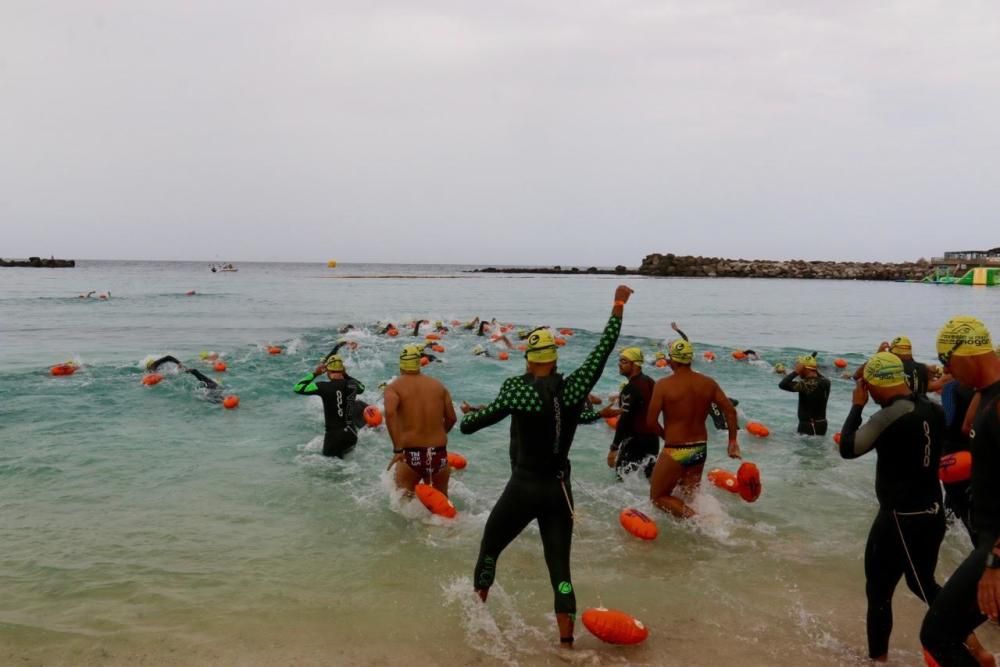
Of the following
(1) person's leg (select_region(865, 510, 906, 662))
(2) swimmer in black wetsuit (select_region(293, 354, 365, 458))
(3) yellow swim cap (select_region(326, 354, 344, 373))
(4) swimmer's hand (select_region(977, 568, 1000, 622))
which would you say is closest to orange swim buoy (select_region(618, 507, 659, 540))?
(1) person's leg (select_region(865, 510, 906, 662))

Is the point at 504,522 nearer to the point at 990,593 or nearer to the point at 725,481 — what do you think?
the point at 990,593

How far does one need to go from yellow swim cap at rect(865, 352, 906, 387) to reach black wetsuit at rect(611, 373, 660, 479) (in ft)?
12.9

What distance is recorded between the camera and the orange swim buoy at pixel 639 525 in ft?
22.0

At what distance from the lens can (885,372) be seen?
4.20 meters

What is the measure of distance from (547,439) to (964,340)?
253 cm

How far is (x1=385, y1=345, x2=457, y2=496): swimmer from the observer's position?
7071 millimetres

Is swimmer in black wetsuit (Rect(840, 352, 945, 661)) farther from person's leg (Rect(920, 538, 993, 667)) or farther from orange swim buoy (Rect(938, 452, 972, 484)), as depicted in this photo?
orange swim buoy (Rect(938, 452, 972, 484))

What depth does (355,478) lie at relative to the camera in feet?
30.6

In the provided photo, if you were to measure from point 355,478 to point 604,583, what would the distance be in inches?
175

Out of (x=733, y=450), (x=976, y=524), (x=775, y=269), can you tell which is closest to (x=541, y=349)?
(x=976, y=524)

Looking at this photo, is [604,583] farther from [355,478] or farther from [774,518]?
[355,478]

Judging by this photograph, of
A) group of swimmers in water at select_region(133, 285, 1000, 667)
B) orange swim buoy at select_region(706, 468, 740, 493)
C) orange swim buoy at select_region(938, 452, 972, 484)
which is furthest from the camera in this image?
orange swim buoy at select_region(706, 468, 740, 493)

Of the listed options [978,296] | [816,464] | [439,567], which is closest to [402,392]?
[439,567]

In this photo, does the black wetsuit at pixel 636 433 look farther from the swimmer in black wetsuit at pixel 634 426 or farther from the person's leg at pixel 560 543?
the person's leg at pixel 560 543
